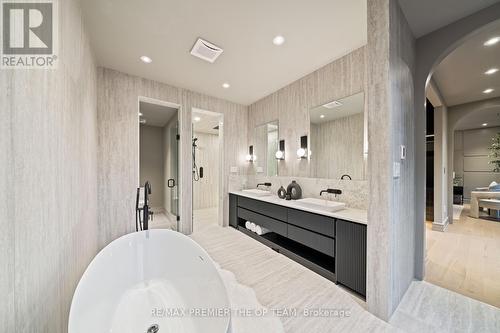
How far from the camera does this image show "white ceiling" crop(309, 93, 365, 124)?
213 cm

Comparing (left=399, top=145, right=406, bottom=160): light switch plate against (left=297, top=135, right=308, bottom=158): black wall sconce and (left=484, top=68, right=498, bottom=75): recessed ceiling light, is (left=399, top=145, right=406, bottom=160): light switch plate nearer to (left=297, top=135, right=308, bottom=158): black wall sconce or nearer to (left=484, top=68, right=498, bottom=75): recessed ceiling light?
(left=297, top=135, right=308, bottom=158): black wall sconce

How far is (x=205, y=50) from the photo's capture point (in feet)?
6.98

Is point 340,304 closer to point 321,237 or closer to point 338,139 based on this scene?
point 321,237

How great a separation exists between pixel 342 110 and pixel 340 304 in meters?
2.16

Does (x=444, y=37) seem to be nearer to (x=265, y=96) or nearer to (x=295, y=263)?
(x=265, y=96)

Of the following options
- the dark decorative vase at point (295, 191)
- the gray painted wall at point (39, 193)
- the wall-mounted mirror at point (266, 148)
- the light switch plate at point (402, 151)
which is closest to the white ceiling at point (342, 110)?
the light switch plate at point (402, 151)

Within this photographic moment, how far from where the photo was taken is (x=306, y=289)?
1.76 metres

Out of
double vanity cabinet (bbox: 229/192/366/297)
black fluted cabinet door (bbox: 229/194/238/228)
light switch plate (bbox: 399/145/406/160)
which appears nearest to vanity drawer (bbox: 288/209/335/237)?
double vanity cabinet (bbox: 229/192/366/297)

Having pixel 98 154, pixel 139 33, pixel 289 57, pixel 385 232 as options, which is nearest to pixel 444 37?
pixel 289 57

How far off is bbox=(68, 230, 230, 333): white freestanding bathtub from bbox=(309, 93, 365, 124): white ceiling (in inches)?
90.3

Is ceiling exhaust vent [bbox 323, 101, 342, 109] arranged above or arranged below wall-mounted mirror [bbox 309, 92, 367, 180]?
above

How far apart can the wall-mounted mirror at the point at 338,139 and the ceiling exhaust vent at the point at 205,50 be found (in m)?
1.56

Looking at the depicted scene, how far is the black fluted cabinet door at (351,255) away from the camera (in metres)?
1.61

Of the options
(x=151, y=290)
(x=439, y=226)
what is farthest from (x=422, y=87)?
(x=151, y=290)
